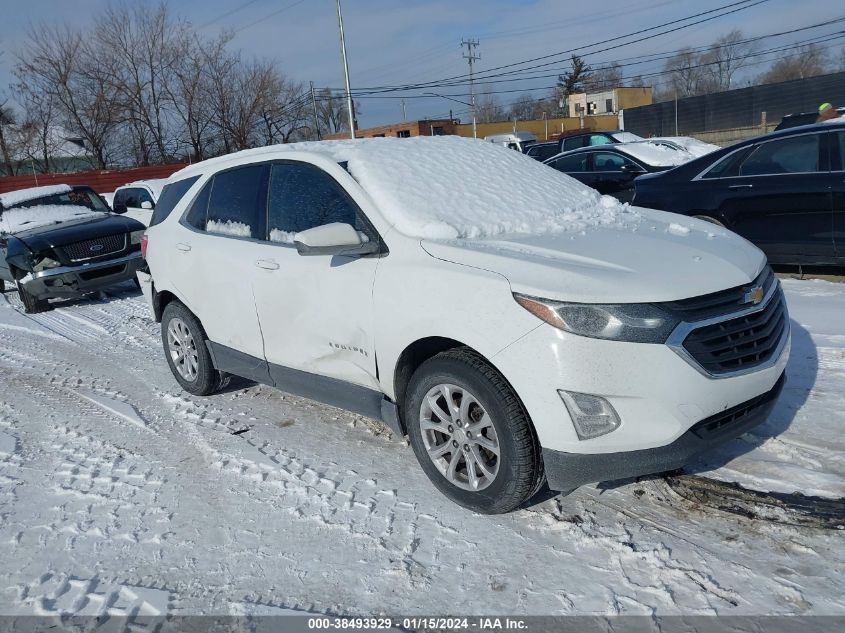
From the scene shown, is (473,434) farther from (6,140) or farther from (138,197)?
(6,140)

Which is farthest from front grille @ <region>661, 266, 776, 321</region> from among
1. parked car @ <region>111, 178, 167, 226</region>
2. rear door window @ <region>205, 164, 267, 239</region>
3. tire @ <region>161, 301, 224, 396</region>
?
parked car @ <region>111, 178, 167, 226</region>

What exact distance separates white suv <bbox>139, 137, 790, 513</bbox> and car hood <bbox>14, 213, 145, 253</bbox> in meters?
5.45

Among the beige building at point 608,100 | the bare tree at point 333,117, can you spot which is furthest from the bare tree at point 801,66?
the bare tree at point 333,117

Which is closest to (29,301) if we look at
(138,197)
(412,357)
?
(138,197)

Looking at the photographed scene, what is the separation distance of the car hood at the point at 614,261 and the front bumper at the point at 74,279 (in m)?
6.94

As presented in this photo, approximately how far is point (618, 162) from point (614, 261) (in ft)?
28.1

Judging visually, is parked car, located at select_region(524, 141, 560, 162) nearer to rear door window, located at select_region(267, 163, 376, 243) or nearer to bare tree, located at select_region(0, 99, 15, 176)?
rear door window, located at select_region(267, 163, 376, 243)

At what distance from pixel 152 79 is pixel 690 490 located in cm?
4197

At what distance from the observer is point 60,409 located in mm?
5348

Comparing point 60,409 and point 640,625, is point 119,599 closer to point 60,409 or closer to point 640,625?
point 640,625

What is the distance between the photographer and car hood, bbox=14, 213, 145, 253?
9312 mm

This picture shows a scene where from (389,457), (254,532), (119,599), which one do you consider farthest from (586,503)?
(119,599)

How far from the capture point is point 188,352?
5359 mm

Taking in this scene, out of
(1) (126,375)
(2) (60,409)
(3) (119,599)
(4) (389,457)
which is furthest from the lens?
(1) (126,375)
